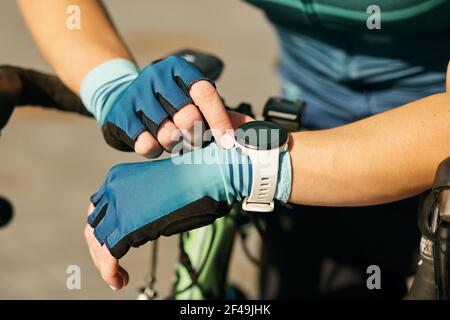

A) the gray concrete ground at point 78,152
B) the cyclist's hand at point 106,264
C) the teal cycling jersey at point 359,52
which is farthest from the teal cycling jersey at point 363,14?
the gray concrete ground at point 78,152

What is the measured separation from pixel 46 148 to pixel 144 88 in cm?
277

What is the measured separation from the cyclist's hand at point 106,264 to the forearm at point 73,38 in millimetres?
457

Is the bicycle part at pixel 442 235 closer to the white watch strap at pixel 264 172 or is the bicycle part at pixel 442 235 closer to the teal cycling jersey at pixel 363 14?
the white watch strap at pixel 264 172

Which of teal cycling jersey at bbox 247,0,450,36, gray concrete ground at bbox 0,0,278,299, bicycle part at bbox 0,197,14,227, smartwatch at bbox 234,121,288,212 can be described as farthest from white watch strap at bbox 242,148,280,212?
gray concrete ground at bbox 0,0,278,299

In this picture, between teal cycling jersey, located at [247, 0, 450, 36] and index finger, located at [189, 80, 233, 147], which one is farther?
teal cycling jersey, located at [247, 0, 450, 36]

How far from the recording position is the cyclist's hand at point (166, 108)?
1.51 metres

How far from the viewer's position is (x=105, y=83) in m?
1.76

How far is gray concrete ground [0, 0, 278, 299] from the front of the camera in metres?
3.51

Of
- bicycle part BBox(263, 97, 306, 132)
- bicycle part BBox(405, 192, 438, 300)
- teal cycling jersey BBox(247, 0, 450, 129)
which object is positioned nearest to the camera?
bicycle part BBox(405, 192, 438, 300)

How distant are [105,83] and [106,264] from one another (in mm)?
441

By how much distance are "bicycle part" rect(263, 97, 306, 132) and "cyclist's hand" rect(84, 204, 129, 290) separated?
46 centimetres

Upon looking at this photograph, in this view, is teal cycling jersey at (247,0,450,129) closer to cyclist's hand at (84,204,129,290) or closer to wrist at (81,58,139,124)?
wrist at (81,58,139,124)

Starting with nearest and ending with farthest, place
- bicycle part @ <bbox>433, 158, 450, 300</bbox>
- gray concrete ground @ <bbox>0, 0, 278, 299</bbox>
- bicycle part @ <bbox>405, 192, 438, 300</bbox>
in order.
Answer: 1. bicycle part @ <bbox>433, 158, 450, 300</bbox>
2. bicycle part @ <bbox>405, 192, 438, 300</bbox>
3. gray concrete ground @ <bbox>0, 0, 278, 299</bbox>

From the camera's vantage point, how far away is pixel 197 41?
5020mm
